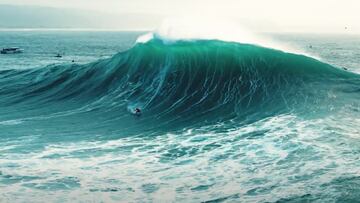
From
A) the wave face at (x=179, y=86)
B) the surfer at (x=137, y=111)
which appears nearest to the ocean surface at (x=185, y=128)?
the wave face at (x=179, y=86)

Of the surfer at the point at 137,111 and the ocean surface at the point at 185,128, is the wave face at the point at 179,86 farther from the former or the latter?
the surfer at the point at 137,111

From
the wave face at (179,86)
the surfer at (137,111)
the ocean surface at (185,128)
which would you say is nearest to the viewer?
the ocean surface at (185,128)

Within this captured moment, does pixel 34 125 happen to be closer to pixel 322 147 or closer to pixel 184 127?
pixel 184 127

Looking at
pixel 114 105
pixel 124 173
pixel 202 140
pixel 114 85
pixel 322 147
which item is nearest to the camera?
pixel 124 173

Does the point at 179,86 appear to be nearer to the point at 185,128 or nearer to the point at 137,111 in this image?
the point at 137,111

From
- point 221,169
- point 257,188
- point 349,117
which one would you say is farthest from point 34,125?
point 349,117

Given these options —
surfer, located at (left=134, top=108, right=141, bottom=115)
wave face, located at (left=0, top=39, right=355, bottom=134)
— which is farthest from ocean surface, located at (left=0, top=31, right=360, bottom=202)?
surfer, located at (left=134, top=108, right=141, bottom=115)

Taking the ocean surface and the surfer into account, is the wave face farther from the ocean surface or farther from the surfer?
the surfer

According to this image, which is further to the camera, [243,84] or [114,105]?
[243,84]
